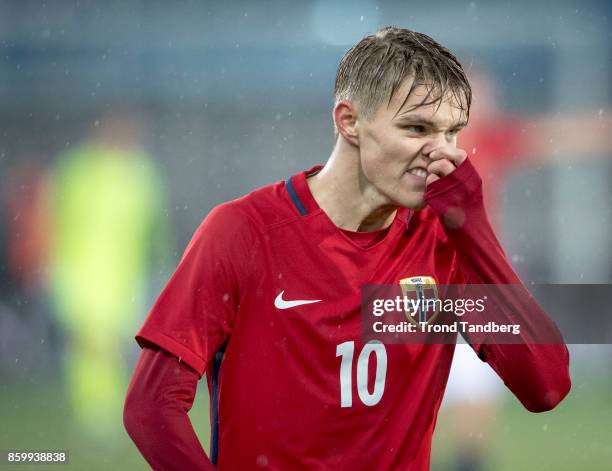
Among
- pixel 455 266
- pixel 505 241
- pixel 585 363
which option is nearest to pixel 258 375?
pixel 455 266

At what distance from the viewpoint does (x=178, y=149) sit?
12039 mm

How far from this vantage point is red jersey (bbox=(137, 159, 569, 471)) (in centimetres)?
201

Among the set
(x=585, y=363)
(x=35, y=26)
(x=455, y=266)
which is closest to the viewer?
(x=455, y=266)

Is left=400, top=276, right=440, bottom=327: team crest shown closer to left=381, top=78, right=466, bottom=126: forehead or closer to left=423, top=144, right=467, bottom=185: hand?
left=423, top=144, right=467, bottom=185: hand

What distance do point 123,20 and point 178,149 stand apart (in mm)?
1950

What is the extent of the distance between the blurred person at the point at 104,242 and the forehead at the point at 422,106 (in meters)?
7.39

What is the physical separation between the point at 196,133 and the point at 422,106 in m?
10.3

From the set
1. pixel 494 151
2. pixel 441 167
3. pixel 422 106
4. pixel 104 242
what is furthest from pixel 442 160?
pixel 104 242

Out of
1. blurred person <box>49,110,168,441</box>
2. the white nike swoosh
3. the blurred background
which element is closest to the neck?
the white nike swoosh

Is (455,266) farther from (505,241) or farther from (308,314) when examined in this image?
(505,241)

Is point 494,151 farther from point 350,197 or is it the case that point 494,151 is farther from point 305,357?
point 305,357

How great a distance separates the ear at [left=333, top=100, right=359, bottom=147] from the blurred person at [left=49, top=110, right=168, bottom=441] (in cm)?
722

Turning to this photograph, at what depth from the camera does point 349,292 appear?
6.87 ft

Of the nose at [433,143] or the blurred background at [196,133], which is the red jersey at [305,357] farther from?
the blurred background at [196,133]
